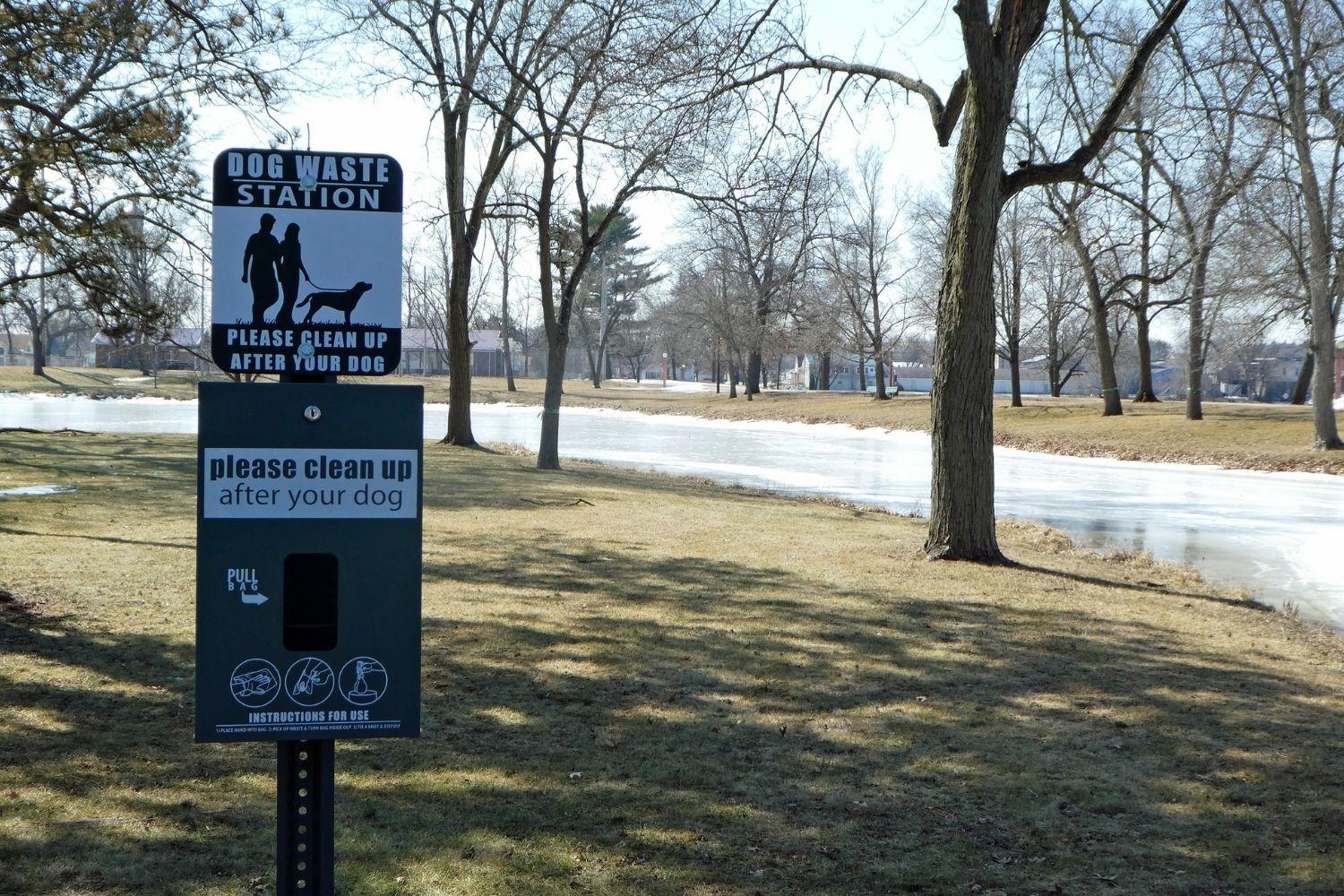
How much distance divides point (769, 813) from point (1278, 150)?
20.2 meters

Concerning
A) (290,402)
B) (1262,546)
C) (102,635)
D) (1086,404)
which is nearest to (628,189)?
(1262,546)

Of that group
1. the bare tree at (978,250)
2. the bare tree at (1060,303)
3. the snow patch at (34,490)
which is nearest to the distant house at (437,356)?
the bare tree at (1060,303)

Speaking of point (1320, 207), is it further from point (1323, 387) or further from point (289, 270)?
point (289, 270)

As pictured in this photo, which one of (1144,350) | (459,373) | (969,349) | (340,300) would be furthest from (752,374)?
(340,300)

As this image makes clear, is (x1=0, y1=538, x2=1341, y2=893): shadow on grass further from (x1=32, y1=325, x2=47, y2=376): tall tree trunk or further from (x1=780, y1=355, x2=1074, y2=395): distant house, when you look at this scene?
(x1=780, y1=355, x2=1074, y2=395): distant house

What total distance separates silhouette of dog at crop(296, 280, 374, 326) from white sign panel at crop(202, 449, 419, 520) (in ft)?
1.05

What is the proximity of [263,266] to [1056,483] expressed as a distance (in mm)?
22548

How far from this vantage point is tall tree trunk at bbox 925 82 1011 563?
10297mm

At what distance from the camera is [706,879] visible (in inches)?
154

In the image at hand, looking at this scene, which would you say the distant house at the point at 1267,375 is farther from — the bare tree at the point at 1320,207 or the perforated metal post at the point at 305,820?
the perforated metal post at the point at 305,820

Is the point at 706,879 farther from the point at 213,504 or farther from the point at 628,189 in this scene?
the point at 628,189

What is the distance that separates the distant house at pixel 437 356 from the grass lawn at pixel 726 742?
79896mm

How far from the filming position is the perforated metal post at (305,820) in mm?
2709

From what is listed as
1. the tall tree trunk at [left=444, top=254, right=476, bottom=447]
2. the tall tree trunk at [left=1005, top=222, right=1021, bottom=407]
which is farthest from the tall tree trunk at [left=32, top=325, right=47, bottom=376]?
the tall tree trunk at [left=1005, top=222, right=1021, bottom=407]
